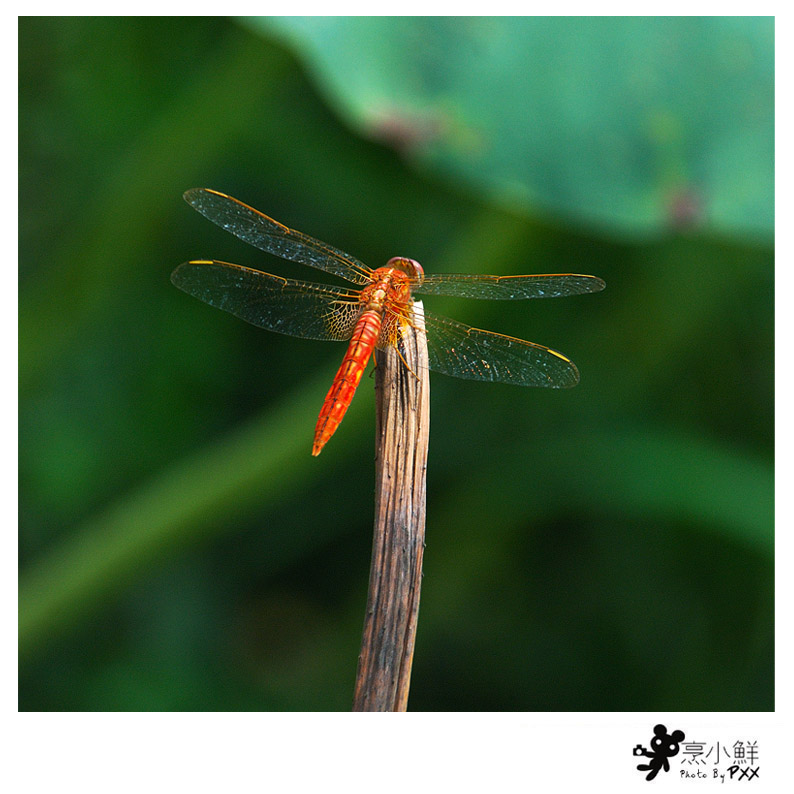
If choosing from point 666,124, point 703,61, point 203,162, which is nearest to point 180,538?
point 203,162

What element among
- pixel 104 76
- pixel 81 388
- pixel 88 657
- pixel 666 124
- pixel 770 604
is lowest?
pixel 88 657

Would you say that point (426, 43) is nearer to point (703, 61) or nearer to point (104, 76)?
point (703, 61)

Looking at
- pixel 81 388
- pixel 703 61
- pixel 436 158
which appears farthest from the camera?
pixel 81 388

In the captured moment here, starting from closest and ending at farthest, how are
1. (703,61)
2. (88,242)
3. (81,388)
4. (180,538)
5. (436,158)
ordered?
(436,158) < (703,61) < (180,538) < (88,242) < (81,388)
